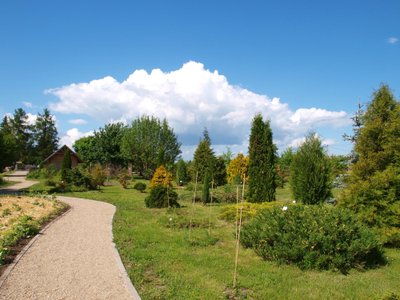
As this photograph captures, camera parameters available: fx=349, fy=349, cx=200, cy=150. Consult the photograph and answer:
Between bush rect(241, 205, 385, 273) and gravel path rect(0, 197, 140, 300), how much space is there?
325 centimetres

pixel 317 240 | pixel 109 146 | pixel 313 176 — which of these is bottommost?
pixel 317 240

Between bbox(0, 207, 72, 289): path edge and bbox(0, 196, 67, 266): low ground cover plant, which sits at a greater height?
bbox(0, 196, 67, 266): low ground cover plant

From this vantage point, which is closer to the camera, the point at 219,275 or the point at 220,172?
the point at 219,275

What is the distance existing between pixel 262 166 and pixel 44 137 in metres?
67.4

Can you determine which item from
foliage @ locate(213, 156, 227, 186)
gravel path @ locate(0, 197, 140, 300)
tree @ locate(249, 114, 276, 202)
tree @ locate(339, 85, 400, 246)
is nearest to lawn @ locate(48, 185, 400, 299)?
gravel path @ locate(0, 197, 140, 300)

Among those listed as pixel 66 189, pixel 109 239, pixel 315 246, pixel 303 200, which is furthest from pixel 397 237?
pixel 66 189

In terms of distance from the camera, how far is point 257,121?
16.0 m

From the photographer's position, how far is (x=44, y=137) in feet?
239

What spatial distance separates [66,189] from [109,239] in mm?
17601

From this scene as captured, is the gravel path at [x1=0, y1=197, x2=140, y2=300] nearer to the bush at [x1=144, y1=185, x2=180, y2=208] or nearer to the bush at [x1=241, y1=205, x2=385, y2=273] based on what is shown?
the bush at [x1=241, y1=205, x2=385, y2=273]

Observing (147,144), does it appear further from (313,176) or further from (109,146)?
(313,176)

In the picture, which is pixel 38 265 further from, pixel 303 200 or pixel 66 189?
pixel 66 189

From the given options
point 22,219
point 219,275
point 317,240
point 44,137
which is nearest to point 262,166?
point 317,240

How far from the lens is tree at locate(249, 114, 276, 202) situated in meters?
15.3
